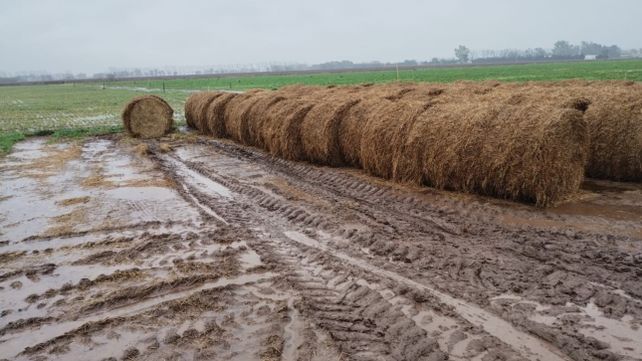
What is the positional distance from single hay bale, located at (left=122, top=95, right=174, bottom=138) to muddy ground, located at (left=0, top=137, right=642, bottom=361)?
9.66 m

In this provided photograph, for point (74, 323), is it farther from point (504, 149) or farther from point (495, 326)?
point (504, 149)

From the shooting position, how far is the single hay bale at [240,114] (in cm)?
1597

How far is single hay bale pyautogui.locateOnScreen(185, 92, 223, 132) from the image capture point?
19.8 metres

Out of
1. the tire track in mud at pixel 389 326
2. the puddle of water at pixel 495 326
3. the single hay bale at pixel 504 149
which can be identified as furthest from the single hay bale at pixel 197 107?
the puddle of water at pixel 495 326

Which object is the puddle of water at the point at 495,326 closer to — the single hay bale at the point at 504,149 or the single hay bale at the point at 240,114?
the single hay bale at the point at 504,149

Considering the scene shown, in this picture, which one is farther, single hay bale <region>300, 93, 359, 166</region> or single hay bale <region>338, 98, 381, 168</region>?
single hay bale <region>300, 93, 359, 166</region>

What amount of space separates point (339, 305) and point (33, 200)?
25.0 ft

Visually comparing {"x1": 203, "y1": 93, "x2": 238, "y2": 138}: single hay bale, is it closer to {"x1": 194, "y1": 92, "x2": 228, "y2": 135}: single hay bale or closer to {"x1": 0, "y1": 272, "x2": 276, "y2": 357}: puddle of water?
{"x1": 194, "y1": 92, "x2": 228, "y2": 135}: single hay bale

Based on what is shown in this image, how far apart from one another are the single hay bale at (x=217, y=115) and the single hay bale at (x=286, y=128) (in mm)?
4788

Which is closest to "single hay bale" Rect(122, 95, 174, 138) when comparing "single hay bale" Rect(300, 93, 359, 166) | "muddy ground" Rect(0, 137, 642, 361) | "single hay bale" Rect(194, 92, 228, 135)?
"single hay bale" Rect(194, 92, 228, 135)

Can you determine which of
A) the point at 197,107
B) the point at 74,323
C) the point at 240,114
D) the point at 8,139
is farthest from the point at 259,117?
the point at 74,323

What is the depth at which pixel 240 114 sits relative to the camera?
16031 millimetres

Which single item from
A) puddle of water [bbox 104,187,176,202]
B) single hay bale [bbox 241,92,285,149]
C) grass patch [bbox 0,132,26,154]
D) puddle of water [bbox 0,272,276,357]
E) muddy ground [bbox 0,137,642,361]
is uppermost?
single hay bale [bbox 241,92,285,149]

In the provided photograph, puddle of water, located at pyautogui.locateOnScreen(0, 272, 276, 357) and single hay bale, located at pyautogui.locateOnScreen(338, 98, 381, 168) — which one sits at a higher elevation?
single hay bale, located at pyautogui.locateOnScreen(338, 98, 381, 168)
